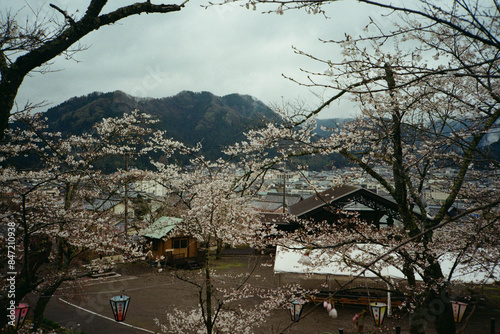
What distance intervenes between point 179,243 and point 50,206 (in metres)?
14.3

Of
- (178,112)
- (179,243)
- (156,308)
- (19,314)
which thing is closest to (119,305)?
(19,314)

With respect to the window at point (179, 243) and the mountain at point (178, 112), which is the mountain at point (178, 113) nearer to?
the mountain at point (178, 112)

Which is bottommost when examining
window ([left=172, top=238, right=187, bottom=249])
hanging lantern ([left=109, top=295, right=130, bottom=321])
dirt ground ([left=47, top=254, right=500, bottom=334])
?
dirt ground ([left=47, top=254, right=500, bottom=334])

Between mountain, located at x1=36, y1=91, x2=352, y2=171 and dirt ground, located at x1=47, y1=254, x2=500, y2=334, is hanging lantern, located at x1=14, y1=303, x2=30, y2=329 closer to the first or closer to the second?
dirt ground, located at x1=47, y1=254, x2=500, y2=334

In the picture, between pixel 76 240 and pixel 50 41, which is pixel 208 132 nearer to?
pixel 76 240

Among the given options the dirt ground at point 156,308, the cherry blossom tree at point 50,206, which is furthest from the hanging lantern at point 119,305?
the cherry blossom tree at point 50,206

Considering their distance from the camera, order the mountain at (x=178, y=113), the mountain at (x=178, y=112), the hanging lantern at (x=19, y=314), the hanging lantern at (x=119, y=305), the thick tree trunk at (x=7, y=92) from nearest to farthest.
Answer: the thick tree trunk at (x=7, y=92)
the hanging lantern at (x=19, y=314)
the hanging lantern at (x=119, y=305)
the mountain at (x=178, y=113)
the mountain at (x=178, y=112)

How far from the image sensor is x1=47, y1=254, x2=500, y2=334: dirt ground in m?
10.1

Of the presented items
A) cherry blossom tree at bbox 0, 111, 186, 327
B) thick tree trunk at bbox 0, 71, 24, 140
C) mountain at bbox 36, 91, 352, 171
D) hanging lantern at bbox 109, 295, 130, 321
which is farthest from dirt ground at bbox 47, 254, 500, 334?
mountain at bbox 36, 91, 352, 171

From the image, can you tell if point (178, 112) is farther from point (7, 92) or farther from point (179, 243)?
point (7, 92)

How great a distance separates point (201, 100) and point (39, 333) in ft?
244

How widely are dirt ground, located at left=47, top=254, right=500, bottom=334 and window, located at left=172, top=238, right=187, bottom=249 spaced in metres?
3.11

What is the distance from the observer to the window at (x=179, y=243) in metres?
20.3

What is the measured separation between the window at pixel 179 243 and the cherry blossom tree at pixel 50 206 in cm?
1032
